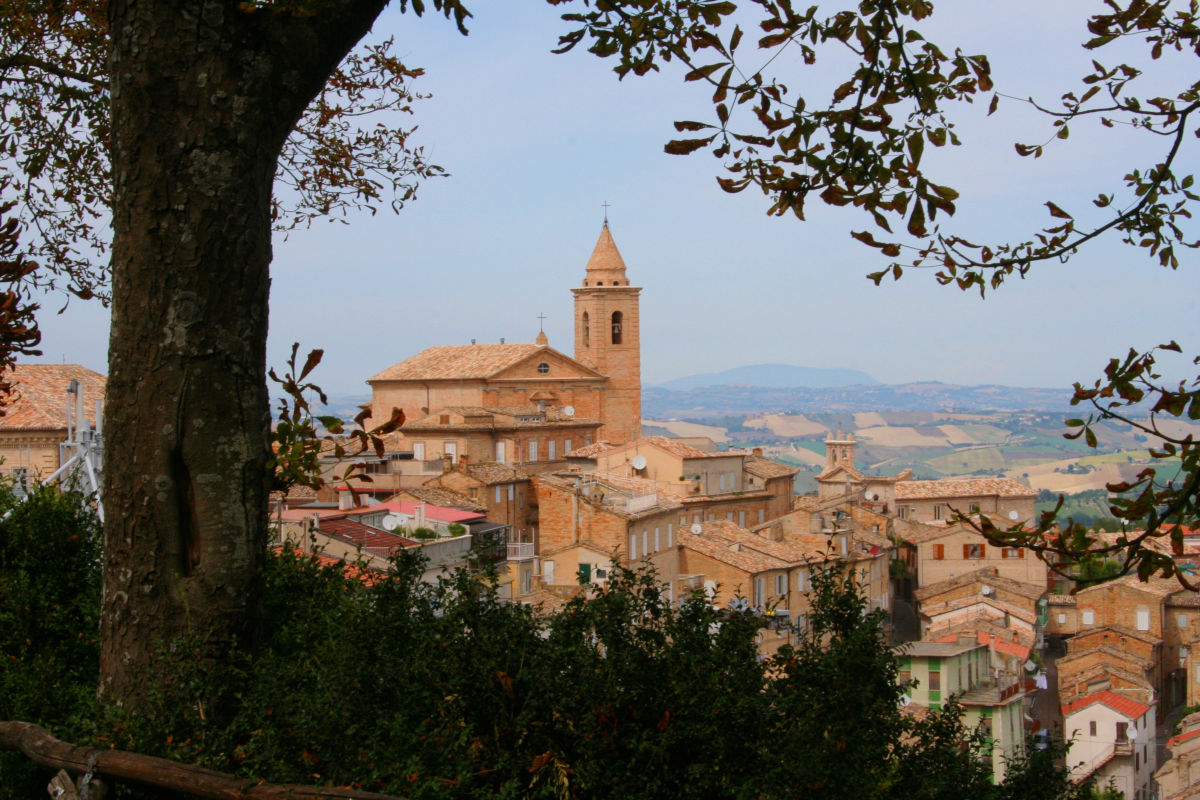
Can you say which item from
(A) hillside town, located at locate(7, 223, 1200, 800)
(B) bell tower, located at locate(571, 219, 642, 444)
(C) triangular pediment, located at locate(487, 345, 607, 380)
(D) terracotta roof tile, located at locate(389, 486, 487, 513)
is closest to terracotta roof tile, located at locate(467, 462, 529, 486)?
(A) hillside town, located at locate(7, 223, 1200, 800)

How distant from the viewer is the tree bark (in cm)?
428

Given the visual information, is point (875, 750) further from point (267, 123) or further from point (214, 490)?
point (267, 123)

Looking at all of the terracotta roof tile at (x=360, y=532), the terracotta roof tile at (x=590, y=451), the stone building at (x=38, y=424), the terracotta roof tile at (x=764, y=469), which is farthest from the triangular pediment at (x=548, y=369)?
the terracotta roof tile at (x=360, y=532)

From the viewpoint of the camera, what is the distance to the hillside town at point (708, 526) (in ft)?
96.6

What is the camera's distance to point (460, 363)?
60594 millimetres

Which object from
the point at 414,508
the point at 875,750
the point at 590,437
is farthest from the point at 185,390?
the point at 590,437

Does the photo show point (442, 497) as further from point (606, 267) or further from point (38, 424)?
point (606, 267)

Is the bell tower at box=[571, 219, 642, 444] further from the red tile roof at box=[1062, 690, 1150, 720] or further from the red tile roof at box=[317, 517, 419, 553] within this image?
the red tile roof at box=[317, 517, 419, 553]

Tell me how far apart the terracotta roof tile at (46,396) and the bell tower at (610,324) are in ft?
120

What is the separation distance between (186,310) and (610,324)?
219 feet

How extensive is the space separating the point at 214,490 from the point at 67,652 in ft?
4.59

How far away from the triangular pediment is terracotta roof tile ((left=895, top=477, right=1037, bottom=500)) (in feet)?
56.7

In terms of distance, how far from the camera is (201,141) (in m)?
4.28

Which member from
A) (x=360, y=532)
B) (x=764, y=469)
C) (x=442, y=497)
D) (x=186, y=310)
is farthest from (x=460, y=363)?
(x=186, y=310)
